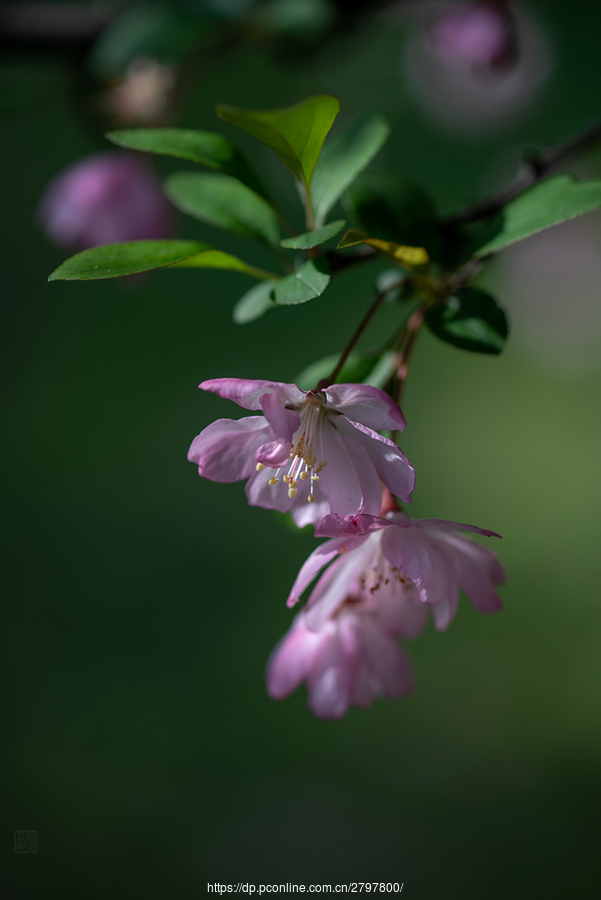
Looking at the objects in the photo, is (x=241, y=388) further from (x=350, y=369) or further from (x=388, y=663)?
(x=388, y=663)

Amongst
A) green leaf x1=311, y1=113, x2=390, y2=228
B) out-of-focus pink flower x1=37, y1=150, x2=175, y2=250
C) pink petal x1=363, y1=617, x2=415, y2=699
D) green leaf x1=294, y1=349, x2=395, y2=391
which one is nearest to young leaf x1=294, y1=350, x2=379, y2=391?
green leaf x1=294, y1=349, x2=395, y2=391

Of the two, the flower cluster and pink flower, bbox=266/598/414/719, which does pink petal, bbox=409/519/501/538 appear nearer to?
the flower cluster

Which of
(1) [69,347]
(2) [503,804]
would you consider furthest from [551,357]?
(1) [69,347]

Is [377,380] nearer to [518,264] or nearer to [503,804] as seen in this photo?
[503,804]

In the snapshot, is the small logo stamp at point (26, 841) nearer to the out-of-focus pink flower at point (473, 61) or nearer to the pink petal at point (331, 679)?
the pink petal at point (331, 679)

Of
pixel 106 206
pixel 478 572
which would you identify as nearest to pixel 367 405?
pixel 478 572

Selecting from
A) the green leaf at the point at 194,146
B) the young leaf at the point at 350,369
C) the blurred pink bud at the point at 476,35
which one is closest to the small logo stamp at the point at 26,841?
the young leaf at the point at 350,369
